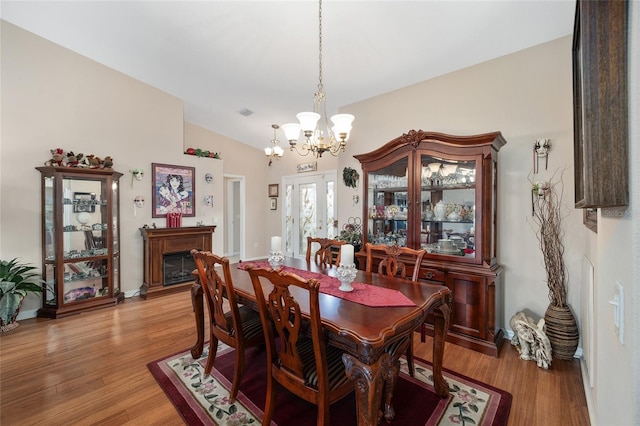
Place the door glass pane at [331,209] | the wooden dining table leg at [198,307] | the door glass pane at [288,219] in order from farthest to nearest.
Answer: the door glass pane at [288,219] < the door glass pane at [331,209] < the wooden dining table leg at [198,307]

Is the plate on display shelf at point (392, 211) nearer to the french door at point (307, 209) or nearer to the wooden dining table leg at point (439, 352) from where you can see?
the wooden dining table leg at point (439, 352)

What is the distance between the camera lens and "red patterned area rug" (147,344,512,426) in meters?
1.81

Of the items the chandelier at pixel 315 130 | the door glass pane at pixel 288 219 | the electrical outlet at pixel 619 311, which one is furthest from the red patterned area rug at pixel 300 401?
the door glass pane at pixel 288 219

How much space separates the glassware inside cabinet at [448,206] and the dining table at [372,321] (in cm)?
101

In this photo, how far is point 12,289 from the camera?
311cm

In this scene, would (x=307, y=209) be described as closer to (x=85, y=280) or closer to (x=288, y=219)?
(x=288, y=219)

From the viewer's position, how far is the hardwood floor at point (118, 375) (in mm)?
1868

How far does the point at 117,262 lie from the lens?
4.10 metres

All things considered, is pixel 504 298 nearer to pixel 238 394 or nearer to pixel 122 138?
pixel 238 394

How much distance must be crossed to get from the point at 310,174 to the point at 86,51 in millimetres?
3987

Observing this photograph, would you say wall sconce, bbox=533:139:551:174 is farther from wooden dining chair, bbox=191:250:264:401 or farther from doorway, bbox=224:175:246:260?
doorway, bbox=224:175:246:260

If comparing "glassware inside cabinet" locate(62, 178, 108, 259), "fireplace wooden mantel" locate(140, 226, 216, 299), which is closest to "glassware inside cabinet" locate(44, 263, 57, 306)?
"glassware inside cabinet" locate(62, 178, 108, 259)

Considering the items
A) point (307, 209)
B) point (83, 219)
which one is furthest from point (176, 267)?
point (307, 209)

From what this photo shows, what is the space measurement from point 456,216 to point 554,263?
36.0 inches
